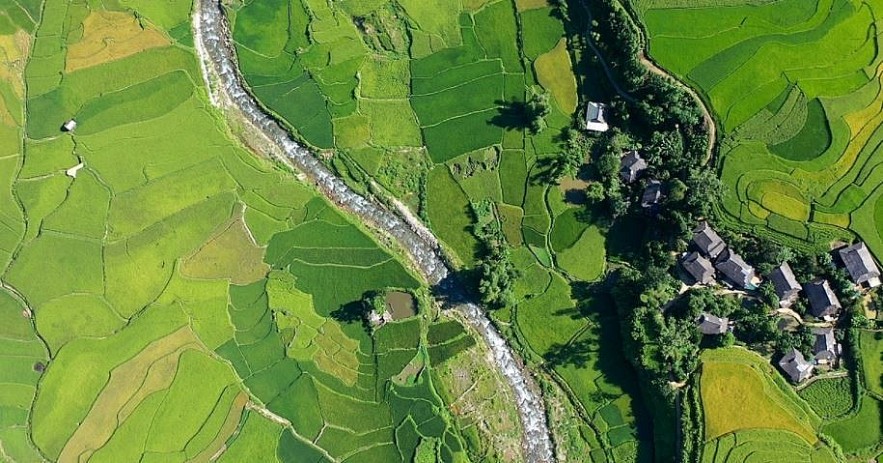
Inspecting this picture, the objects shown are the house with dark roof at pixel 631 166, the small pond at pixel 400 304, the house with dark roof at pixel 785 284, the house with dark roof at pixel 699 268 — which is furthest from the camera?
the small pond at pixel 400 304

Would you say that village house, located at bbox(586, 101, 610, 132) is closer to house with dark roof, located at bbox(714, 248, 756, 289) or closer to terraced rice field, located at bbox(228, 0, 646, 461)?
terraced rice field, located at bbox(228, 0, 646, 461)

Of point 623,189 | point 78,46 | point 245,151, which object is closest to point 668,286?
point 623,189

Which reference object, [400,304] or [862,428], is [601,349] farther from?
[862,428]

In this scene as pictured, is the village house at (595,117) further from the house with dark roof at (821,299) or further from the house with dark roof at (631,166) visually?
the house with dark roof at (821,299)

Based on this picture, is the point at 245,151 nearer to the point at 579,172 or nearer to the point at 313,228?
the point at 313,228

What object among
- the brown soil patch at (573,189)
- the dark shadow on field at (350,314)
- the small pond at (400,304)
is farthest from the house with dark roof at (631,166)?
the dark shadow on field at (350,314)

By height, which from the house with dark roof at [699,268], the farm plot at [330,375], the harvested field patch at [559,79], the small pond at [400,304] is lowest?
the farm plot at [330,375]

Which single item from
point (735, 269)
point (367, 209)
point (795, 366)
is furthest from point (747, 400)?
point (367, 209)
